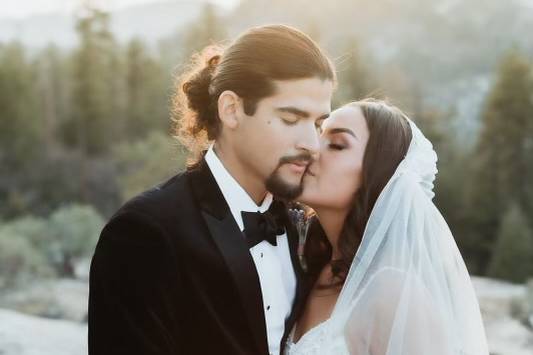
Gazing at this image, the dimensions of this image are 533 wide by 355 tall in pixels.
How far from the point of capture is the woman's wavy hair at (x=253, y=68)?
9.20 ft

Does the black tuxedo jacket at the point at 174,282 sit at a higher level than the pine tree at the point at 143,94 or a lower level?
lower

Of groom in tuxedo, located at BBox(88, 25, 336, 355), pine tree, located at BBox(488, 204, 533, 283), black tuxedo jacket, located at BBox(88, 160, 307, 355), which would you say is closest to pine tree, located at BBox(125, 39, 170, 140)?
pine tree, located at BBox(488, 204, 533, 283)

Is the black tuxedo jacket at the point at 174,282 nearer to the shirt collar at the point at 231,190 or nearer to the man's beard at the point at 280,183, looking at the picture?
the shirt collar at the point at 231,190

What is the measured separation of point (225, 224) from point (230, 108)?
0.52 m

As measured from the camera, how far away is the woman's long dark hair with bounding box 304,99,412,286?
319 centimetres

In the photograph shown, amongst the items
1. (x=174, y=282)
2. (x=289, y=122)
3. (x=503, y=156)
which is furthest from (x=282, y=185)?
(x=503, y=156)

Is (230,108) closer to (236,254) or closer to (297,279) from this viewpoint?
(236,254)

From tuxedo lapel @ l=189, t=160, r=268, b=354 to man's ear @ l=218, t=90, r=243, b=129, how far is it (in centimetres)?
A: 32

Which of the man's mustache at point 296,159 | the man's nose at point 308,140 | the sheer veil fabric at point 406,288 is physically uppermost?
the man's nose at point 308,140

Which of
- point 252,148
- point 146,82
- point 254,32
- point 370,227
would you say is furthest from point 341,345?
point 146,82

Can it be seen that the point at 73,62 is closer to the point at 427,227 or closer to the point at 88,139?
the point at 88,139

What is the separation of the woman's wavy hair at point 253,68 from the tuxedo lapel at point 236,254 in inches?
16.0

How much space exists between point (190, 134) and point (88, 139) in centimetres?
3438

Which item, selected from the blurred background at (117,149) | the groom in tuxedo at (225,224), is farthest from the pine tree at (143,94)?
the groom in tuxedo at (225,224)
